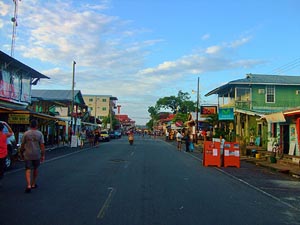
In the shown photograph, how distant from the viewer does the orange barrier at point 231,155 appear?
18609mm

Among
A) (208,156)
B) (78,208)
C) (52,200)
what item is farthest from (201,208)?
(208,156)

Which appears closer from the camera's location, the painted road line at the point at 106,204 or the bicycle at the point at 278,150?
the painted road line at the point at 106,204

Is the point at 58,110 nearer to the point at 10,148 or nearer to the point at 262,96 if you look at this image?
the point at 262,96

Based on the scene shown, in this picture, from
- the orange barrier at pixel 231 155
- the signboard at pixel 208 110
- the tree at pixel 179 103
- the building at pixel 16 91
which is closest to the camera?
the orange barrier at pixel 231 155

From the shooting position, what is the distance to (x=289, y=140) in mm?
23406

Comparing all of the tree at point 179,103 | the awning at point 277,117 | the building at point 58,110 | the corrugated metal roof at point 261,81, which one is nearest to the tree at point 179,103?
the tree at point 179,103

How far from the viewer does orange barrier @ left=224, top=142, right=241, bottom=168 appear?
18.6 meters

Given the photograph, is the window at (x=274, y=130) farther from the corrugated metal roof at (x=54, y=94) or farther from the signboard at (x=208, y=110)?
the corrugated metal roof at (x=54, y=94)

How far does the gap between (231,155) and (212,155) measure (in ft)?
3.37

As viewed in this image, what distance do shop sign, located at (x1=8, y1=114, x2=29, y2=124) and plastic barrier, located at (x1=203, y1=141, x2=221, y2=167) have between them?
477 inches

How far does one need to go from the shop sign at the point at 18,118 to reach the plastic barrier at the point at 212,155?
12.1 metres

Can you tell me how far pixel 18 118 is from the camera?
23516 mm

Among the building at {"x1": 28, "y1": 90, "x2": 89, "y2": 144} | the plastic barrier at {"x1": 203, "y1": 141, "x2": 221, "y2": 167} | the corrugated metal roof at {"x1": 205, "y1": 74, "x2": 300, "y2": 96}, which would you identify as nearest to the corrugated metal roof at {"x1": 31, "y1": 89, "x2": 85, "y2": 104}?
the building at {"x1": 28, "y1": 90, "x2": 89, "y2": 144}

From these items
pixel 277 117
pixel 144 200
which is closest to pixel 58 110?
pixel 277 117
